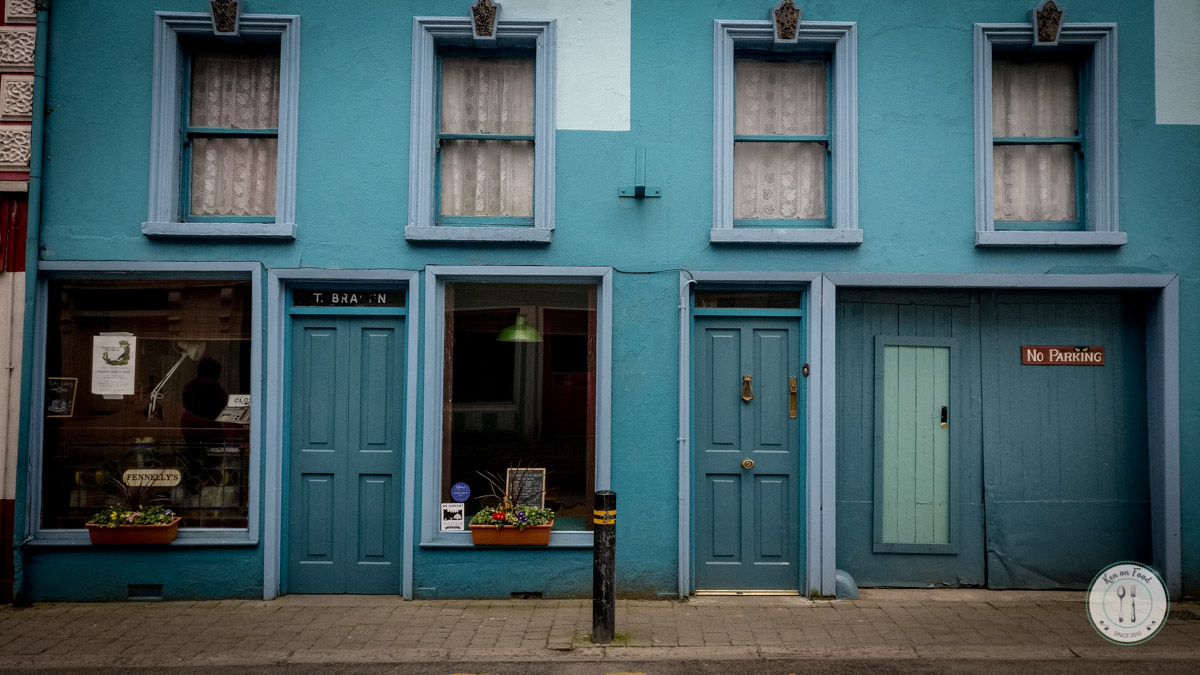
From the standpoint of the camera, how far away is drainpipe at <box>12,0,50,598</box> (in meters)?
7.26

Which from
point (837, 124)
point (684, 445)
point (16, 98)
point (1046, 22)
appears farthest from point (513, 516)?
point (1046, 22)

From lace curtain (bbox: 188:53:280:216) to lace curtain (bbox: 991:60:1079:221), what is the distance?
6.65 m

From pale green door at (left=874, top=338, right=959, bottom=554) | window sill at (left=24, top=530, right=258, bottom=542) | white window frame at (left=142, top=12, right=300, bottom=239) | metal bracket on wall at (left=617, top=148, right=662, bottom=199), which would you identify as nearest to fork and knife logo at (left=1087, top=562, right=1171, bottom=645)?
pale green door at (left=874, top=338, right=959, bottom=554)

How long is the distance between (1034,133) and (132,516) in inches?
346

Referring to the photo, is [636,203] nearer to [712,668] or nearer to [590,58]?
[590,58]

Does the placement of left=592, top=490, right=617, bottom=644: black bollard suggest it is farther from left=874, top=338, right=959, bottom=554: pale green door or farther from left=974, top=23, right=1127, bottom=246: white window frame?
left=974, top=23, right=1127, bottom=246: white window frame

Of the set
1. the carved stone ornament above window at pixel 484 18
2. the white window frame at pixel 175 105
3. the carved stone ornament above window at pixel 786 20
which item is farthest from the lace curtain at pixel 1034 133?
the white window frame at pixel 175 105

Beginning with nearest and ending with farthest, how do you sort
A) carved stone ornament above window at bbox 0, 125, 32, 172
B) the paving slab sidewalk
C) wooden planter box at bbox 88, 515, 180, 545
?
the paving slab sidewalk < wooden planter box at bbox 88, 515, 180, 545 < carved stone ornament above window at bbox 0, 125, 32, 172

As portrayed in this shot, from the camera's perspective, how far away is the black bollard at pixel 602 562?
6094 millimetres

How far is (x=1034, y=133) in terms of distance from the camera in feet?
25.6

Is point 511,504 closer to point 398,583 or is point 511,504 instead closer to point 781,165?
point 398,583

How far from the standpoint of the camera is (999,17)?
297 inches

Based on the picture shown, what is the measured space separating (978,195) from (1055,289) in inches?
43.1

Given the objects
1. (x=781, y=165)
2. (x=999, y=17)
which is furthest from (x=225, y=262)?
(x=999, y=17)
